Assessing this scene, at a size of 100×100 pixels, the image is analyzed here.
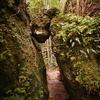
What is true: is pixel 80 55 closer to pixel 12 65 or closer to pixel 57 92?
pixel 12 65

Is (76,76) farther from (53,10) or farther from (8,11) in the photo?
(53,10)

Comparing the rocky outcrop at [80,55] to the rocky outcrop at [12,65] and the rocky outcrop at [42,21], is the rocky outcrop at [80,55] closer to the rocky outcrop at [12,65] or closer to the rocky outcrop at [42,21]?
the rocky outcrop at [42,21]

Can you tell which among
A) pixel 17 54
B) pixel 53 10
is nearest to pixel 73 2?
pixel 53 10

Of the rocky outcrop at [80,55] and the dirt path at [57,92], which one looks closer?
the rocky outcrop at [80,55]

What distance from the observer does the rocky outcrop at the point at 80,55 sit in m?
3.46

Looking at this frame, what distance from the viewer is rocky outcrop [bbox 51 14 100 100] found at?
Result: 3.46 metres

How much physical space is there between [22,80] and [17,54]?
1.06 metres

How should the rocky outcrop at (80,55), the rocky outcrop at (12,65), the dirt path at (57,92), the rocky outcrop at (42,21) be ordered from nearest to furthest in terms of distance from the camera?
the rocky outcrop at (12,65) → the rocky outcrop at (80,55) → the dirt path at (57,92) → the rocky outcrop at (42,21)

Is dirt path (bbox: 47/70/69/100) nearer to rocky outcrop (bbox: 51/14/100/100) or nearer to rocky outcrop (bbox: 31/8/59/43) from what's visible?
rocky outcrop (bbox: 51/14/100/100)

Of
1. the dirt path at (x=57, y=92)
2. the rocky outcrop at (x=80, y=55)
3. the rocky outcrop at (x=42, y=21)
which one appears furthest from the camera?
the rocky outcrop at (x=42, y=21)

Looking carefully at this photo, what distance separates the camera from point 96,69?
12.0 feet

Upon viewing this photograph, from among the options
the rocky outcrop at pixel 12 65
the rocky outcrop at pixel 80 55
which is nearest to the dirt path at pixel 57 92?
the rocky outcrop at pixel 80 55

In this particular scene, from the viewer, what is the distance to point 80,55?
13.4 feet


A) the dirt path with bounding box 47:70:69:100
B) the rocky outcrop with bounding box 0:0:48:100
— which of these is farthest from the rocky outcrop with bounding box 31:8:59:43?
the dirt path with bounding box 47:70:69:100
